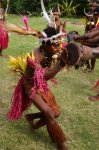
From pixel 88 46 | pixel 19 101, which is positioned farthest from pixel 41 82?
pixel 88 46

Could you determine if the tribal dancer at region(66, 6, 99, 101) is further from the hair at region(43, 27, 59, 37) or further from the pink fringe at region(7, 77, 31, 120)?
the pink fringe at region(7, 77, 31, 120)

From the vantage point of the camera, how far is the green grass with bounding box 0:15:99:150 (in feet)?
18.4

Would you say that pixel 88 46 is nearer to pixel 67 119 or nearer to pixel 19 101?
pixel 19 101

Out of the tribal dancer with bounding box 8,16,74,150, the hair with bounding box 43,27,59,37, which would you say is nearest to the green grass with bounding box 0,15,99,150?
the tribal dancer with bounding box 8,16,74,150

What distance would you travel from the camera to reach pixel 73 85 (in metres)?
8.78

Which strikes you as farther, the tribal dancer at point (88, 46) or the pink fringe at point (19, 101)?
the pink fringe at point (19, 101)

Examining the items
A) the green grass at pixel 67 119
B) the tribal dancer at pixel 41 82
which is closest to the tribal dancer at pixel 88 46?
the tribal dancer at pixel 41 82

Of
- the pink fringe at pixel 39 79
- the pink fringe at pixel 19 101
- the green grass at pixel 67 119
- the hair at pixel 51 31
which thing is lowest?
the green grass at pixel 67 119

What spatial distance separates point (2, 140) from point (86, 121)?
1.49m

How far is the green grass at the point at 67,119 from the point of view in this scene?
221 inches

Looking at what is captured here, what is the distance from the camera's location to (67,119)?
6.55 metres

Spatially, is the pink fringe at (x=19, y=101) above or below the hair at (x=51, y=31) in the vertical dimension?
below

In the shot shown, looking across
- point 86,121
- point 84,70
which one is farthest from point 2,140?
point 84,70

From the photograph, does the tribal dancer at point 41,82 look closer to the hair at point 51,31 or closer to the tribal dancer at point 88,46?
the hair at point 51,31
